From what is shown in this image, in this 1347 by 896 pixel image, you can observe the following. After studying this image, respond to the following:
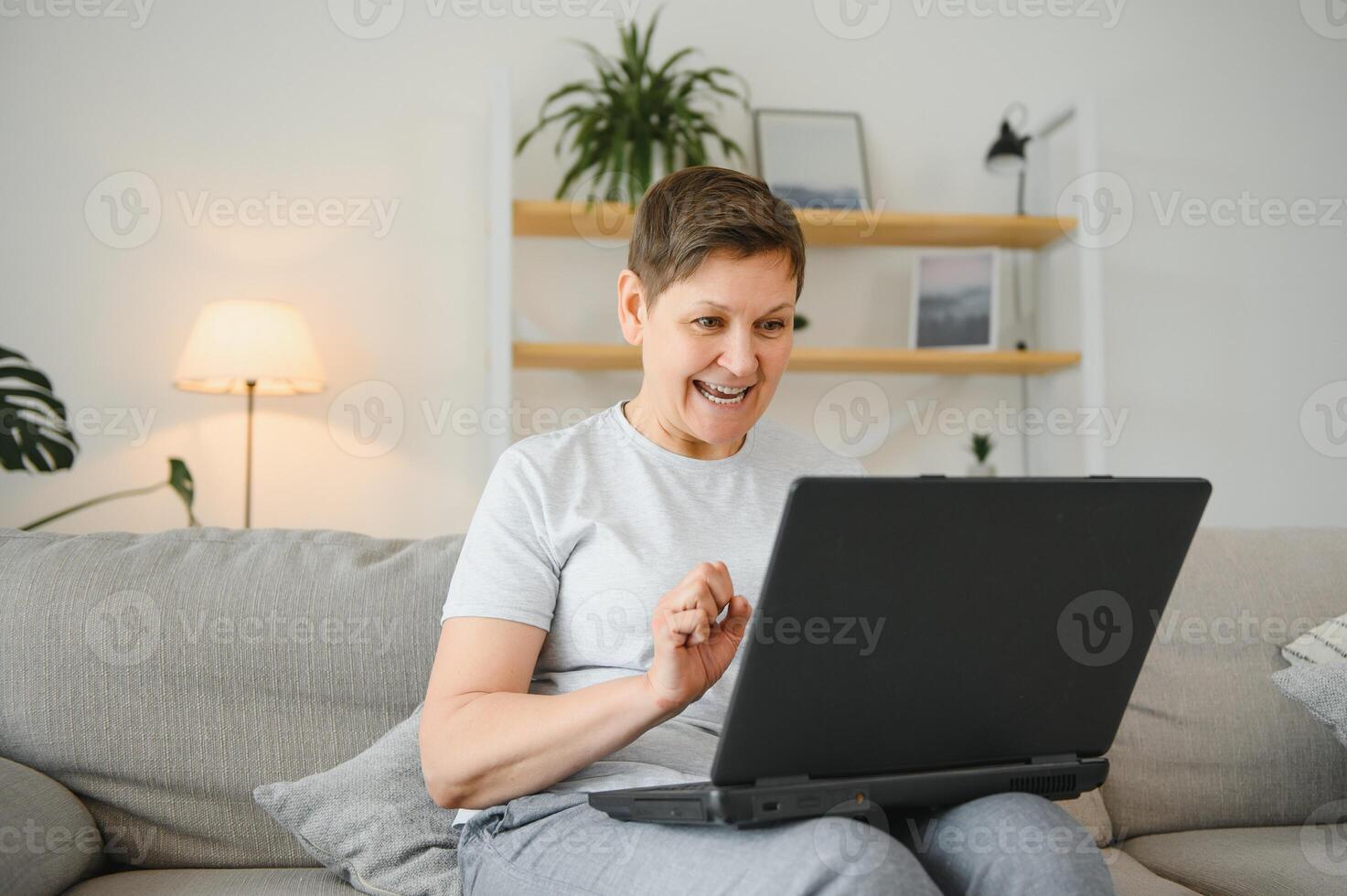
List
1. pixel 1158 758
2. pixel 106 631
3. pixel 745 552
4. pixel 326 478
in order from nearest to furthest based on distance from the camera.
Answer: pixel 745 552 → pixel 106 631 → pixel 1158 758 → pixel 326 478

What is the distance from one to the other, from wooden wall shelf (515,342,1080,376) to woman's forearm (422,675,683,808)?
1692mm

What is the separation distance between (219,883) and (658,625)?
0.74 m

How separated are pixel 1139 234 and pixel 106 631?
113 inches

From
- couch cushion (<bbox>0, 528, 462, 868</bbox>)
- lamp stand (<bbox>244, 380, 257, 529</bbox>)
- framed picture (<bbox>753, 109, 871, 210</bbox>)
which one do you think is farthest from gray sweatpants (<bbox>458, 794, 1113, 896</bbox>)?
framed picture (<bbox>753, 109, 871, 210</bbox>)

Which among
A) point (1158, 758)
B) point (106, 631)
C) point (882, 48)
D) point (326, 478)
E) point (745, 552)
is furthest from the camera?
point (882, 48)

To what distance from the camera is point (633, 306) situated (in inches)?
51.5

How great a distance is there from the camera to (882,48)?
3154 millimetres

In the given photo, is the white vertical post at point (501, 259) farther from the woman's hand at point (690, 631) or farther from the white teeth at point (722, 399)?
the woman's hand at point (690, 631)

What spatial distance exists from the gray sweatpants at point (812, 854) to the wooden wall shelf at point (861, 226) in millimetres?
1912

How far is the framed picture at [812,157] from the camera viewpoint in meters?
2.99

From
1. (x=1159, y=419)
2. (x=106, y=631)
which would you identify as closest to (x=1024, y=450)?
(x=1159, y=419)

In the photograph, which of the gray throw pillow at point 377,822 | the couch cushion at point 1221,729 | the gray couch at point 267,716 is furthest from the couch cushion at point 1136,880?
the gray throw pillow at point 377,822

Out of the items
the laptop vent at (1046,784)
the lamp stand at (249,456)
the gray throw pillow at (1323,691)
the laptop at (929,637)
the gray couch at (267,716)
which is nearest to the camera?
the laptop at (929,637)

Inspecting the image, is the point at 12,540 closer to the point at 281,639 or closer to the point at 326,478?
the point at 281,639
